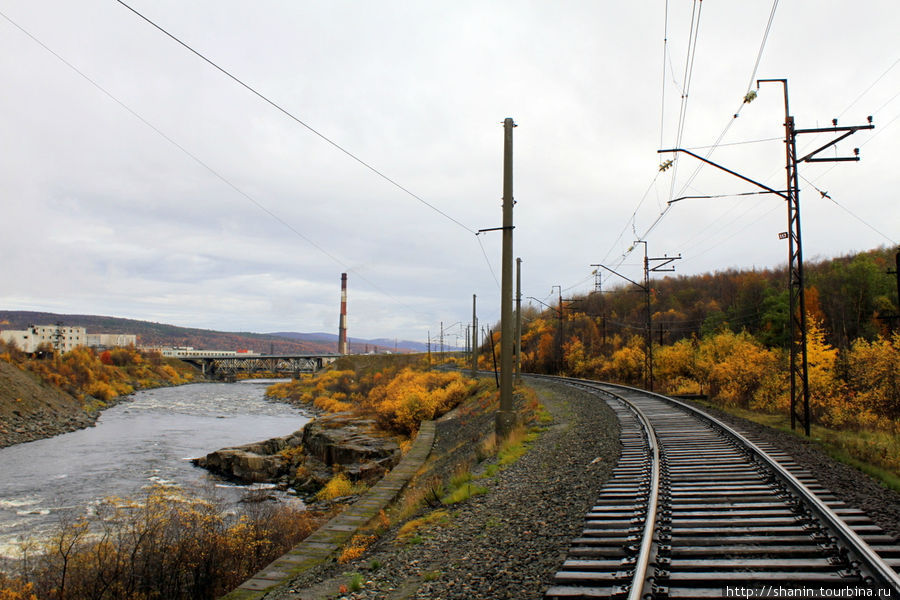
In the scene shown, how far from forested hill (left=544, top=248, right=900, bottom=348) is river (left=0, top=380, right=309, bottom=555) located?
3016 cm

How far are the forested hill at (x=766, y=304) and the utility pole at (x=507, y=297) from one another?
22557 millimetres

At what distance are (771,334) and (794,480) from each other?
1942 inches

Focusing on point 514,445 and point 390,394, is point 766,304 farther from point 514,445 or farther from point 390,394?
point 514,445

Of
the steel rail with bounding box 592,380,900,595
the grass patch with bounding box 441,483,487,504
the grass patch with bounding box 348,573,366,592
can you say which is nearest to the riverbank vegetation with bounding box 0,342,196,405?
the grass patch with bounding box 441,483,487,504

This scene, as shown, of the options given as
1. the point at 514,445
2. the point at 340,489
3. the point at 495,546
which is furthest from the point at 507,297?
the point at 340,489

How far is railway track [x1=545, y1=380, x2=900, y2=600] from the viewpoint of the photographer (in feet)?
15.3

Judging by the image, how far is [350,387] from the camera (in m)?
78.2

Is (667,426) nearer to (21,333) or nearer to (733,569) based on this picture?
(733,569)

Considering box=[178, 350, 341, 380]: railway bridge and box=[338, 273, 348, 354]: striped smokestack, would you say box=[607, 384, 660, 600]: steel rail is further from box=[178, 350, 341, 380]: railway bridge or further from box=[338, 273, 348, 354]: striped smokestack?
box=[338, 273, 348, 354]: striped smokestack

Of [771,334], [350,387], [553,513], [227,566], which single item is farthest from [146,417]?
[771,334]

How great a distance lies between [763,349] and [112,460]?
3951 centimetres

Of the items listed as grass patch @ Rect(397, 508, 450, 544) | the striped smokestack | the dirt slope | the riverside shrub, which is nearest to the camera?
grass patch @ Rect(397, 508, 450, 544)

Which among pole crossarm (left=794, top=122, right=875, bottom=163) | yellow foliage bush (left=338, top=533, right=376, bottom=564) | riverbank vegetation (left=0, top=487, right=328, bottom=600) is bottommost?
riverbank vegetation (left=0, top=487, right=328, bottom=600)

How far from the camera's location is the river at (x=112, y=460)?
816 inches
